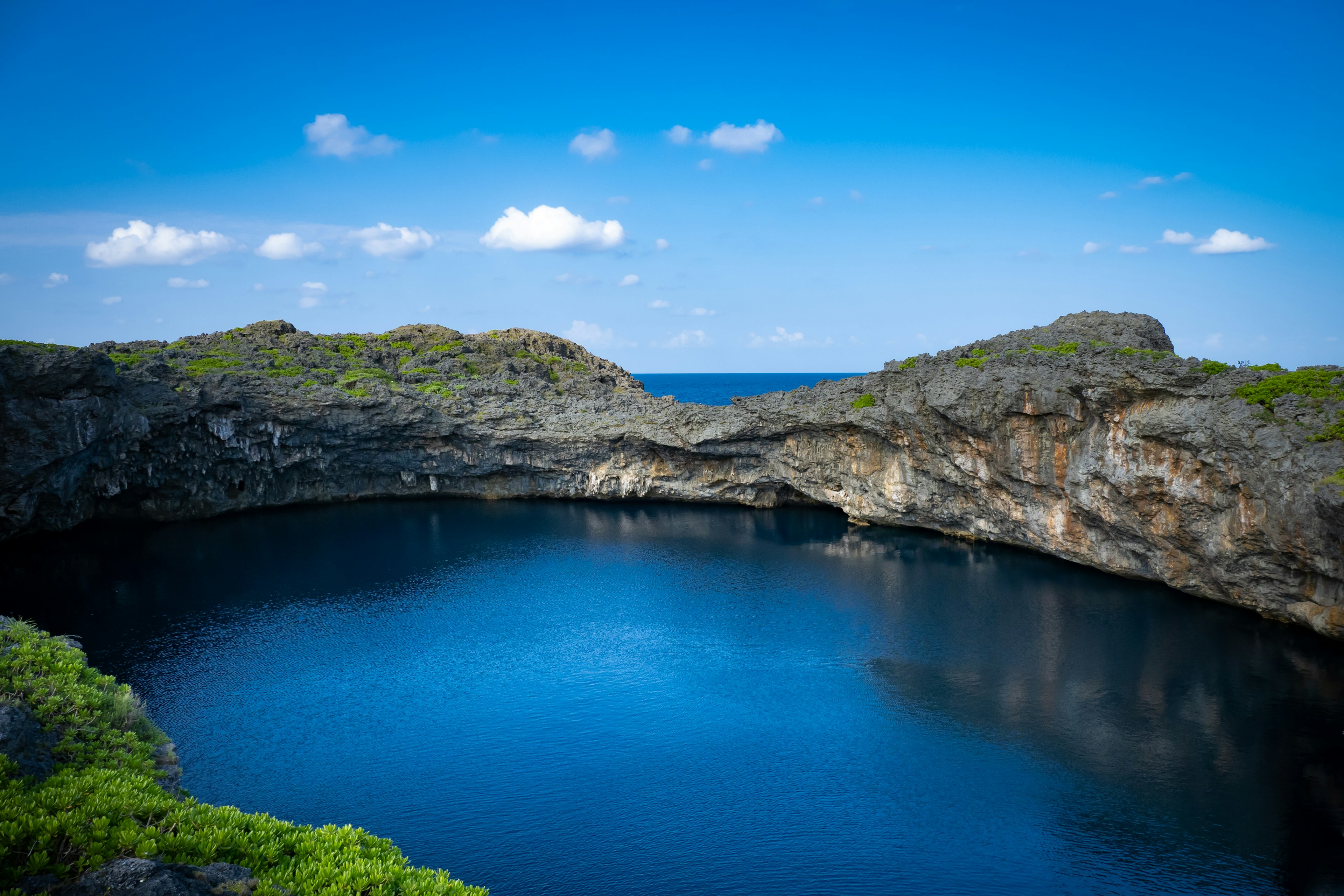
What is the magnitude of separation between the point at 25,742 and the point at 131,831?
15.2 ft

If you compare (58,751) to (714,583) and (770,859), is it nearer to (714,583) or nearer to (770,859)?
(770,859)

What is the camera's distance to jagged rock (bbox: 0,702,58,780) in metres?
15.0

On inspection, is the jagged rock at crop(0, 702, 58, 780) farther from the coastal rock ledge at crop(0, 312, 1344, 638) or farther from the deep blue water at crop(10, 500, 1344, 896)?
the coastal rock ledge at crop(0, 312, 1344, 638)

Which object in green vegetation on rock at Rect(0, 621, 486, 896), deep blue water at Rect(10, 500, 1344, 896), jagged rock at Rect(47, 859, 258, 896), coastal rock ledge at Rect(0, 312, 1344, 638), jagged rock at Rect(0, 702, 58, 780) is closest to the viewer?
jagged rock at Rect(47, 859, 258, 896)

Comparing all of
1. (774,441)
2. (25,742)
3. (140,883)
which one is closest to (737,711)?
(25,742)

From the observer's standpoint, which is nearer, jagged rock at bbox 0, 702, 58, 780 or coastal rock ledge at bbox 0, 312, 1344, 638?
jagged rock at bbox 0, 702, 58, 780

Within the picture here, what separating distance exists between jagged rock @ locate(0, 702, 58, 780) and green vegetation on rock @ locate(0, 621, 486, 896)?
256mm

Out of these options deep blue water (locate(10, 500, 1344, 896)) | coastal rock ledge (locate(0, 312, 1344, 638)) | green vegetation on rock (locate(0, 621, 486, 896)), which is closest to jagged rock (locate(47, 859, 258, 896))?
green vegetation on rock (locate(0, 621, 486, 896))

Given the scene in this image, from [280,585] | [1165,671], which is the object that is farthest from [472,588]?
[1165,671]

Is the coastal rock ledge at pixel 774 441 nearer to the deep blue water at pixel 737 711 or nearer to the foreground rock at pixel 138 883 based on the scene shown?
the deep blue water at pixel 737 711

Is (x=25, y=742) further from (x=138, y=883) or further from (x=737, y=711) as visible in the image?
(x=737, y=711)

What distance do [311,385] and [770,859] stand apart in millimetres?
53907

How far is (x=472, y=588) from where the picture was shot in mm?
46875

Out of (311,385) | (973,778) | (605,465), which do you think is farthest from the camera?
(605,465)
